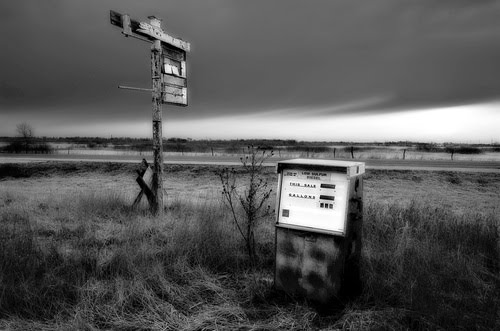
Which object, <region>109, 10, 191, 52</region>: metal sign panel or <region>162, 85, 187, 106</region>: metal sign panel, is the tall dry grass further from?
<region>109, 10, 191, 52</region>: metal sign panel

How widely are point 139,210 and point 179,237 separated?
237 centimetres

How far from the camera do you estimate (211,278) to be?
3.48 meters

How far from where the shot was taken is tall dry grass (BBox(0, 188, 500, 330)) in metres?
2.69

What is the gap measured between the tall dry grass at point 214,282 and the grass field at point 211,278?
12mm

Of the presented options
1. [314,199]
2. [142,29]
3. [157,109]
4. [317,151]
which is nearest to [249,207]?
[314,199]

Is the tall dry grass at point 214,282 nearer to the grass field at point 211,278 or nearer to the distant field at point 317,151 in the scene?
the grass field at point 211,278

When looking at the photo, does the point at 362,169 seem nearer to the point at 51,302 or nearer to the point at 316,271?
the point at 316,271

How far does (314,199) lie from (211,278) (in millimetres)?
1470

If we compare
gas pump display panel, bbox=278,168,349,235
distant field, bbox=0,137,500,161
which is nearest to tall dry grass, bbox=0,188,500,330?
gas pump display panel, bbox=278,168,349,235

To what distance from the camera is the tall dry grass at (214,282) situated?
2693mm

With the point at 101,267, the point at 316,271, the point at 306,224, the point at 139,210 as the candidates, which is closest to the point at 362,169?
the point at 306,224

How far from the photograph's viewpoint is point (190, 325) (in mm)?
2705

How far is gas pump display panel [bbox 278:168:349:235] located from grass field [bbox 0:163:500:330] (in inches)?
28.6

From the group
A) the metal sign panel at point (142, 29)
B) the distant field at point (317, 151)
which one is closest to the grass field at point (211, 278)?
the metal sign panel at point (142, 29)
